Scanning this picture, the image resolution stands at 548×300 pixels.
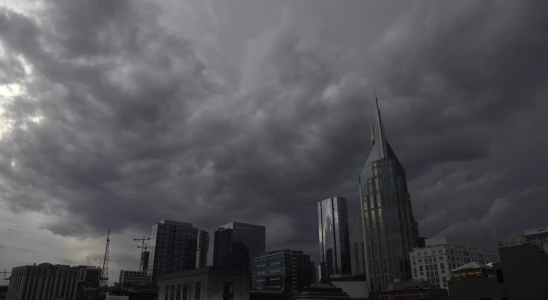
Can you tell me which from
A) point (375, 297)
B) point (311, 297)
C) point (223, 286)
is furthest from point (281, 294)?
point (223, 286)

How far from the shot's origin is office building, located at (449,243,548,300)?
183 feet

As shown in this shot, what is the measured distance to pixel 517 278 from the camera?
5759 centimetres

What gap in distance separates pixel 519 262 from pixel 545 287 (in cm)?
442

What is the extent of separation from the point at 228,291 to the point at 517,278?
54530 millimetres

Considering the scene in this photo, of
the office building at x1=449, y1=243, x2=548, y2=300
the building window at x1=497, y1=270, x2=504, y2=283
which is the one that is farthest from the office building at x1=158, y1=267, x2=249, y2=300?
the building window at x1=497, y1=270, x2=504, y2=283

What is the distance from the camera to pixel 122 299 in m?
131

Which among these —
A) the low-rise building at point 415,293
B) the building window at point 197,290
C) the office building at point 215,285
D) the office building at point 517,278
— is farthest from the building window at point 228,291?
the low-rise building at point 415,293

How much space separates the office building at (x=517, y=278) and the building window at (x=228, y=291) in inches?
1835

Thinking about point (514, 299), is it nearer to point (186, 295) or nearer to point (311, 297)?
point (186, 295)

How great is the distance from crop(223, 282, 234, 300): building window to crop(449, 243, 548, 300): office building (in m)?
46.6

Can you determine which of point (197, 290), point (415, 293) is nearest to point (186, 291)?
point (197, 290)

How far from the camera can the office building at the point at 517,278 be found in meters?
55.7

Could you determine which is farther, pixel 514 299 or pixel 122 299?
pixel 122 299

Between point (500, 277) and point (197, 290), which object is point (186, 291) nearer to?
point (197, 290)
